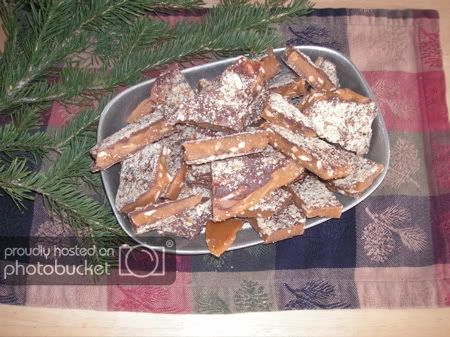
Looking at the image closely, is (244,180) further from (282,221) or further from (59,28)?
(59,28)

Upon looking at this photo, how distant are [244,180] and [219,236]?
20 cm

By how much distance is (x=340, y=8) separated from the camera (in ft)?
6.49

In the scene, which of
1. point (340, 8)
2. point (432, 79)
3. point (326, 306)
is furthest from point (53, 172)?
point (432, 79)

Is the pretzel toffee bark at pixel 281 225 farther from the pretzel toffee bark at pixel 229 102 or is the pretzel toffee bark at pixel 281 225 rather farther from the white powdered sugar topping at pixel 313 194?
the pretzel toffee bark at pixel 229 102

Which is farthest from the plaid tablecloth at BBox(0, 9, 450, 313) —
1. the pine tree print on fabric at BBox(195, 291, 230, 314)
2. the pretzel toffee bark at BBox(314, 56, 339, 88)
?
the pretzel toffee bark at BBox(314, 56, 339, 88)

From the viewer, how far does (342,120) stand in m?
1.46

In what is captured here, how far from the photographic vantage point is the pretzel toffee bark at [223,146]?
135cm

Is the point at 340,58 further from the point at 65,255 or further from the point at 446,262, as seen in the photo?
the point at 65,255

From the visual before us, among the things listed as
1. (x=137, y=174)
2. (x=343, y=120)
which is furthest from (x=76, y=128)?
(x=343, y=120)

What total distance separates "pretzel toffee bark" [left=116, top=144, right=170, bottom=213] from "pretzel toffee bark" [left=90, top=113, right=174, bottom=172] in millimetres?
29

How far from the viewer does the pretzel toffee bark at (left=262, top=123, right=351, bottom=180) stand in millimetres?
1360

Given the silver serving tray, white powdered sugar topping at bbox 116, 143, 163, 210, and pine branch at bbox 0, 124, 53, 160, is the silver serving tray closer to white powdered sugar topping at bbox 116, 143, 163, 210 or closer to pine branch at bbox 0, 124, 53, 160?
white powdered sugar topping at bbox 116, 143, 163, 210

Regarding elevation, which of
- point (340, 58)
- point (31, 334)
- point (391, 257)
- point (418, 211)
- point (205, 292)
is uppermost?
point (340, 58)

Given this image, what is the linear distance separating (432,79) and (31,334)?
182cm
